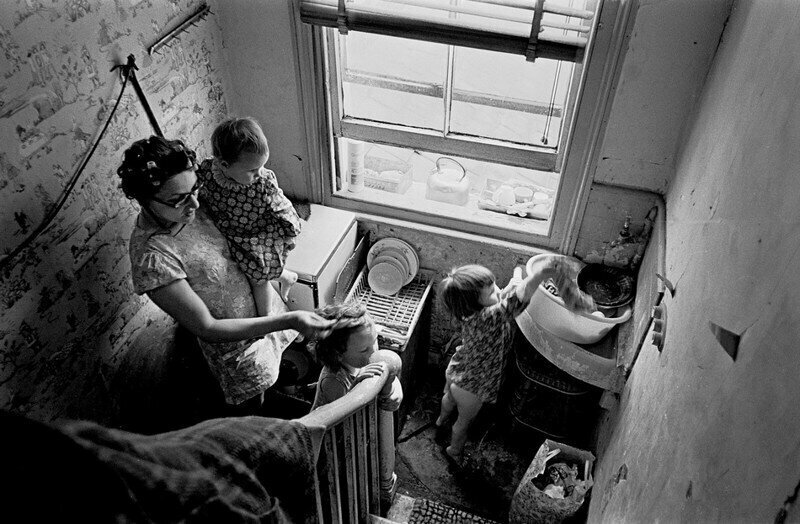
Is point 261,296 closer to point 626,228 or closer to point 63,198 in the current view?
point 63,198

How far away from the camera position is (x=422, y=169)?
304 cm

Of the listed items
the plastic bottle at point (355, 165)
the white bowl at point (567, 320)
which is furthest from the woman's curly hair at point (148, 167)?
the white bowl at point (567, 320)

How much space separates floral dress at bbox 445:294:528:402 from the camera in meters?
2.37

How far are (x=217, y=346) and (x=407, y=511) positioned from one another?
1.07 m

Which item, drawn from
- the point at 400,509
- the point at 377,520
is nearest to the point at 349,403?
the point at 377,520

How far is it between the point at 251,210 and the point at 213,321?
423 mm

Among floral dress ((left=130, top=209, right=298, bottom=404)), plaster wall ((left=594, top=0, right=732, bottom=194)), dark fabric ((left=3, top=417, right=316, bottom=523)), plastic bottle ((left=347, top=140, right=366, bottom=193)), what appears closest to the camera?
dark fabric ((left=3, top=417, right=316, bottom=523))

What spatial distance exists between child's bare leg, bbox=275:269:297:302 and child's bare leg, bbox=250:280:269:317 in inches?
5.5

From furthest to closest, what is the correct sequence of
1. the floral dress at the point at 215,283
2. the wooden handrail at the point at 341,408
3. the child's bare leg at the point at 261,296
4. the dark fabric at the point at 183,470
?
the child's bare leg at the point at 261,296, the floral dress at the point at 215,283, the wooden handrail at the point at 341,408, the dark fabric at the point at 183,470

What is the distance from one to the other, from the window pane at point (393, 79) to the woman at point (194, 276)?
97cm

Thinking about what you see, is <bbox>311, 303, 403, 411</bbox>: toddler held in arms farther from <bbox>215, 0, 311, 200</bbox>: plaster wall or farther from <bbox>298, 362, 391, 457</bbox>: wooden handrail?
<bbox>215, 0, 311, 200</bbox>: plaster wall

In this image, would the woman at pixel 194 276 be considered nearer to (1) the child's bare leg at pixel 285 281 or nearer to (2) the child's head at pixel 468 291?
(1) the child's bare leg at pixel 285 281

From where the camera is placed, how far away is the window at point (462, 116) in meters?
2.14

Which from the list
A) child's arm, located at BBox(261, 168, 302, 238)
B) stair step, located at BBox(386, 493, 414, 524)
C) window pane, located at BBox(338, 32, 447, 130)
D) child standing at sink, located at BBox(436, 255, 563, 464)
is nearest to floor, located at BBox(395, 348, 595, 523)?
child standing at sink, located at BBox(436, 255, 563, 464)
